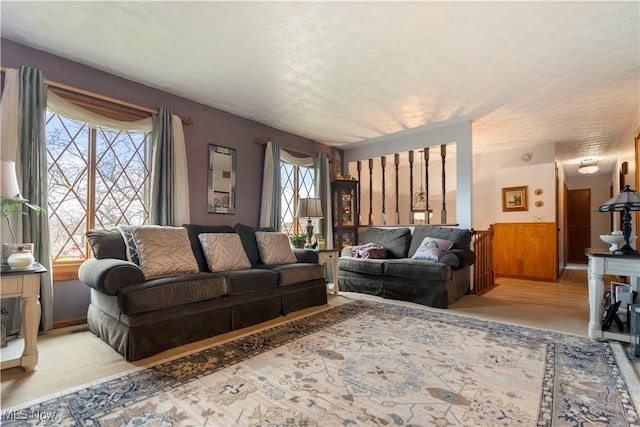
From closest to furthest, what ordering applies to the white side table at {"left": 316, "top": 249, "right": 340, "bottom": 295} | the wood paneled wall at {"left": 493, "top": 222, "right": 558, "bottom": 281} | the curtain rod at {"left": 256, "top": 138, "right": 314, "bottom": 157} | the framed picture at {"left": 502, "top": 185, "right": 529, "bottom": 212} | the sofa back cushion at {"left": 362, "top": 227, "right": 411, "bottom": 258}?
the white side table at {"left": 316, "top": 249, "right": 340, "bottom": 295}, the curtain rod at {"left": 256, "top": 138, "right": 314, "bottom": 157}, the sofa back cushion at {"left": 362, "top": 227, "right": 411, "bottom": 258}, the wood paneled wall at {"left": 493, "top": 222, "right": 558, "bottom": 281}, the framed picture at {"left": 502, "top": 185, "right": 529, "bottom": 212}

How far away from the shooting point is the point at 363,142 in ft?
17.7

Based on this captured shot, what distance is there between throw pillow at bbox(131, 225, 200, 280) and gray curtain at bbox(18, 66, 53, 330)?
0.67m

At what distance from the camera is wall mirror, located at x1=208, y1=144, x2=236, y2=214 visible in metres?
3.77

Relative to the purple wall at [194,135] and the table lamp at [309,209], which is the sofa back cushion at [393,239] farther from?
the purple wall at [194,135]

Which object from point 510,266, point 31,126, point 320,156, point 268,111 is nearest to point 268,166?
point 268,111

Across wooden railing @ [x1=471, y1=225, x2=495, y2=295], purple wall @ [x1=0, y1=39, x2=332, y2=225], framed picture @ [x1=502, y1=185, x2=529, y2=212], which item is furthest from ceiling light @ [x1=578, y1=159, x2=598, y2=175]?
purple wall @ [x1=0, y1=39, x2=332, y2=225]

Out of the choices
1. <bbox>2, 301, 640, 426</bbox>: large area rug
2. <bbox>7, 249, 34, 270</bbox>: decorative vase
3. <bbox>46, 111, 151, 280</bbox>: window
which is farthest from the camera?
<bbox>46, 111, 151, 280</bbox>: window

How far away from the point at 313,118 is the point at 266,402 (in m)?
3.45

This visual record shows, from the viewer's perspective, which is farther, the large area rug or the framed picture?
the framed picture

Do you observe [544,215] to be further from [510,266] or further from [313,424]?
[313,424]

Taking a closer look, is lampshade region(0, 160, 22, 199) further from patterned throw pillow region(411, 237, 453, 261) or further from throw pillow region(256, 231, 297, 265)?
patterned throw pillow region(411, 237, 453, 261)

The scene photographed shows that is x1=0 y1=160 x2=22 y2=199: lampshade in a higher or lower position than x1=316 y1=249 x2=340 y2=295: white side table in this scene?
higher

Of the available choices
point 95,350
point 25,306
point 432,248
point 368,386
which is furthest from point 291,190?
point 368,386

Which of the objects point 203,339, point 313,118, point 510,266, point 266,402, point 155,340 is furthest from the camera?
point 510,266
